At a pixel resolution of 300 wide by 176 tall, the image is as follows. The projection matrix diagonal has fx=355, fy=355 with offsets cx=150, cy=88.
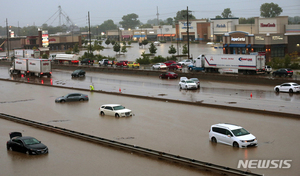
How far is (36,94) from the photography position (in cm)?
3756

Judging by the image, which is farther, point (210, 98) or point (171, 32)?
point (171, 32)

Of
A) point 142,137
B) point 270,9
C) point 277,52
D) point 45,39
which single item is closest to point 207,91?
point 142,137

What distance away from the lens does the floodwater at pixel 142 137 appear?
50.5 feet

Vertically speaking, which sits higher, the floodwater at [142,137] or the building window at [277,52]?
the building window at [277,52]

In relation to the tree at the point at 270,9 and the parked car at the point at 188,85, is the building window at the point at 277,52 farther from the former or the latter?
the tree at the point at 270,9

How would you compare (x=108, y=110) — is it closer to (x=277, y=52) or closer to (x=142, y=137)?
(x=142, y=137)

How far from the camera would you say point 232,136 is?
17.2m

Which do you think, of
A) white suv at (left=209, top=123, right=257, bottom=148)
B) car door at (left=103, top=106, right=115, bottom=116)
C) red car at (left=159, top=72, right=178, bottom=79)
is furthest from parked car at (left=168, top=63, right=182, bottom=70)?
white suv at (left=209, top=123, right=257, bottom=148)

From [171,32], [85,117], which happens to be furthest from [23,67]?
[171,32]

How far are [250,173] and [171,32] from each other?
131617 mm

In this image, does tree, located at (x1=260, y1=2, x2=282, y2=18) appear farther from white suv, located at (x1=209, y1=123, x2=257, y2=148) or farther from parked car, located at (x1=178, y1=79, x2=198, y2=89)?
white suv, located at (x1=209, y1=123, x2=257, y2=148)

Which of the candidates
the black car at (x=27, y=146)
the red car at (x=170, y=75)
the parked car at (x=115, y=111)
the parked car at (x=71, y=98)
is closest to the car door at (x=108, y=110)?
the parked car at (x=115, y=111)

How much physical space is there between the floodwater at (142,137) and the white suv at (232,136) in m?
0.35

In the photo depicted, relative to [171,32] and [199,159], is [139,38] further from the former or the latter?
[199,159]
